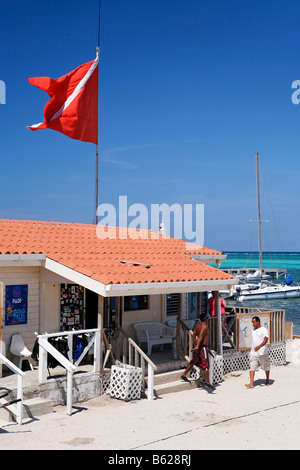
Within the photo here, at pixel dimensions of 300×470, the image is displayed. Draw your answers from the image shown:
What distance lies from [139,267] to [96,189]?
5602mm

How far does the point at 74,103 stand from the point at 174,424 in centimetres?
1024

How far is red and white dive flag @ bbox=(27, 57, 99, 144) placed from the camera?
1566cm

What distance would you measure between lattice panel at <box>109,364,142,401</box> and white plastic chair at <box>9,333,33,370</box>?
184 cm

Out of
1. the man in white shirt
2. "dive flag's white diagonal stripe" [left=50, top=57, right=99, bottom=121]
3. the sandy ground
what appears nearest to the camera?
the sandy ground

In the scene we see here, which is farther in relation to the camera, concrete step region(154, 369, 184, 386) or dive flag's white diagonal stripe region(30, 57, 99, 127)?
dive flag's white diagonal stripe region(30, 57, 99, 127)

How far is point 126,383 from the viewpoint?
10906 millimetres

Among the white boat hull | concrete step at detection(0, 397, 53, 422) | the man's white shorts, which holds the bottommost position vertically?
the white boat hull

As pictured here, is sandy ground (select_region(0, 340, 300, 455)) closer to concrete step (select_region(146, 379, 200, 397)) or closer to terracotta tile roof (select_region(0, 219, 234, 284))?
concrete step (select_region(146, 379, 200, 397))

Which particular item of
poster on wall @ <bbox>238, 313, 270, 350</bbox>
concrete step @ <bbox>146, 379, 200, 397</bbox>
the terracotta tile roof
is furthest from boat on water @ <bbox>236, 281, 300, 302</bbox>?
concrete step @ <bbox>146, 379, 200, 397</bbox>

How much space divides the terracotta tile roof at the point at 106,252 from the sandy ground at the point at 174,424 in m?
2.58

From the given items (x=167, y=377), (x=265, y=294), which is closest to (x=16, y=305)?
(x=167, y=377)

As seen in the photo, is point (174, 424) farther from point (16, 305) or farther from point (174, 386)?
point (16, 305)
